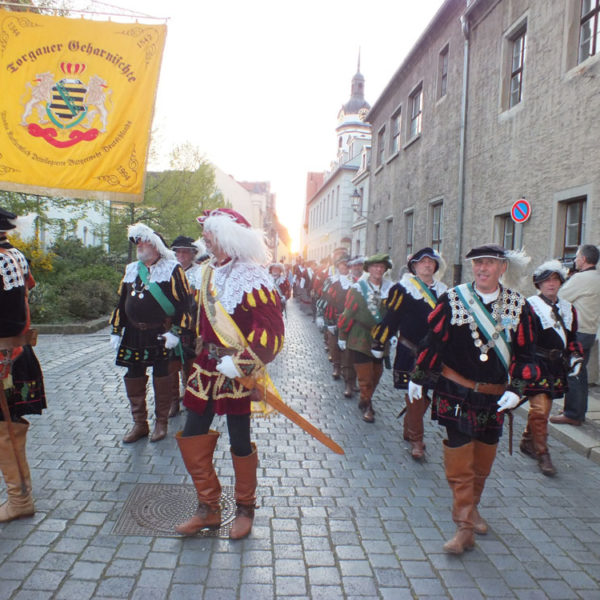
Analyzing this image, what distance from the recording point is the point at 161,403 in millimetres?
4902

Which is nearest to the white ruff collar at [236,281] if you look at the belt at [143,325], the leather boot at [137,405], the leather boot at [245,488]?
the leather boot at [245,488]

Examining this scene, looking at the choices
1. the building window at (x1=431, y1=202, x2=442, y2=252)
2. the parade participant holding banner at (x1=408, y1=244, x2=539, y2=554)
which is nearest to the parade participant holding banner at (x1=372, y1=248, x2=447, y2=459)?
the parade participant holding banner at (x1=408, y1=244, x2=539, y2=554)

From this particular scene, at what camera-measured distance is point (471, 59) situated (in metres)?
12.0


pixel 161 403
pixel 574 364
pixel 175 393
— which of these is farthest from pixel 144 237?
pixel 574 364

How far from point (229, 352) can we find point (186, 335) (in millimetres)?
1898

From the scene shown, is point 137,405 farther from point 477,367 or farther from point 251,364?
point 477,367

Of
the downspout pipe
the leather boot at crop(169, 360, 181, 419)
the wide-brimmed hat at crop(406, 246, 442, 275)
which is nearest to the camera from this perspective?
the wide-brimmed hat at crop(406, 246, 442, 275)

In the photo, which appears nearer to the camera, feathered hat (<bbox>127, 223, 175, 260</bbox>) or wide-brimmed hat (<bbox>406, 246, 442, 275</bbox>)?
feathered hat (<bbox>127, 223, 175, 260</bbox>)

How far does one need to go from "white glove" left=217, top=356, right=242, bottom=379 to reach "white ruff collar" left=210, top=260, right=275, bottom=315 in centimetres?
31

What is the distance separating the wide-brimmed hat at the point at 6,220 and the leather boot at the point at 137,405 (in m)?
1.94

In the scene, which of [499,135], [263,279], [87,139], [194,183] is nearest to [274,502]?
[263,279]

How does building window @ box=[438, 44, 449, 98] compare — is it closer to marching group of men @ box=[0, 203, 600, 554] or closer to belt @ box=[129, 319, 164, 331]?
belt @ box=[129, 319, 164, 331]

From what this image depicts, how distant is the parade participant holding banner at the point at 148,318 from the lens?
460 centimetres

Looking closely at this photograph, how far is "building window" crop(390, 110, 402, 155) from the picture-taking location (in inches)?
741
